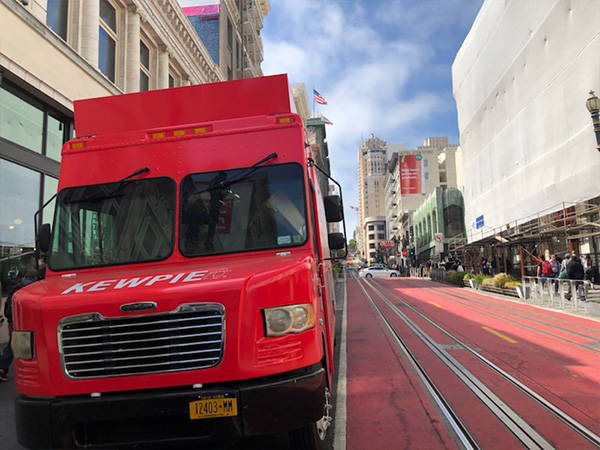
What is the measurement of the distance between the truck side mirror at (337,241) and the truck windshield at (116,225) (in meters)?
1.72

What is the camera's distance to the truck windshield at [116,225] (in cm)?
405

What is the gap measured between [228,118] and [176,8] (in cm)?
1675

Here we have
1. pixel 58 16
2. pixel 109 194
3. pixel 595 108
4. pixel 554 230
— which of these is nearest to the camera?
pixel 109 194

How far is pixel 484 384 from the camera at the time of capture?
589 centimetres

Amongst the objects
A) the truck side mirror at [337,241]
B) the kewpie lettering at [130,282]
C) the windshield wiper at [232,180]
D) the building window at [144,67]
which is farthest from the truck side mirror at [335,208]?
the building window at [144,67]

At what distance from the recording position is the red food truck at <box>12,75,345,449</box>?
10.0 feet

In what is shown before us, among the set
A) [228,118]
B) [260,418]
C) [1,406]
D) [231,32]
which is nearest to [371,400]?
[260,418]

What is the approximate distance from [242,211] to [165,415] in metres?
1.81

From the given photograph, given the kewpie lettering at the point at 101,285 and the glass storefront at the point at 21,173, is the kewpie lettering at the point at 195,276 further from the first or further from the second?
the glass storefront at the point at 21,173

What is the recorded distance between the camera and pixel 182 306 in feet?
10.1

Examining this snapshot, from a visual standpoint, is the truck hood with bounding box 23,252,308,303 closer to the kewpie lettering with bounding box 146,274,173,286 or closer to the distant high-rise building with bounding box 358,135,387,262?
the kewpie lettering with bounding box 146,274,173,286

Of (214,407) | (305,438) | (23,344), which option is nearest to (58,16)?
(23,344)

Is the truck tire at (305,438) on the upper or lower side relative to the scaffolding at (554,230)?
lower

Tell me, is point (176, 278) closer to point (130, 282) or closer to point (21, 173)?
point (130, 282)
